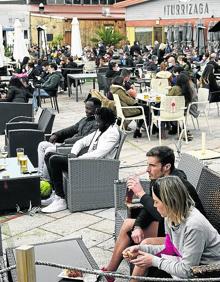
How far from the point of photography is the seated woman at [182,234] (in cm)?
290

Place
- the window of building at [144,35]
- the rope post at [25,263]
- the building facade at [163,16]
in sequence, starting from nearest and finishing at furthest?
the rope post at [25,263], the building facade at [163,16], the window of building at [144,35]

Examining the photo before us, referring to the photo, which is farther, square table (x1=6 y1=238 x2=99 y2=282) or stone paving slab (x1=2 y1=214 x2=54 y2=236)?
stone paving slab (x1=2 y1=214 x2=54 y2=236)

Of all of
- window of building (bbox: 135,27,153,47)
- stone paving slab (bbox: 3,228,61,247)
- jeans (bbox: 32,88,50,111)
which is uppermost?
window of building (bbox: 135,27,153,47)

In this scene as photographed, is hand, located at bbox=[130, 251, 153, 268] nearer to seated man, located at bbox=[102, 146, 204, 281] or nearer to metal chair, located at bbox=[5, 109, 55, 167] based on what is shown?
seated man, located at bbox=[102, 146, 204, 281]

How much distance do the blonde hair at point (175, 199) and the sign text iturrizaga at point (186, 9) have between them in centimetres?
2452

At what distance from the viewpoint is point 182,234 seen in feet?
9.77

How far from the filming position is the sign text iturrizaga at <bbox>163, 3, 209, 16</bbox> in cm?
2631

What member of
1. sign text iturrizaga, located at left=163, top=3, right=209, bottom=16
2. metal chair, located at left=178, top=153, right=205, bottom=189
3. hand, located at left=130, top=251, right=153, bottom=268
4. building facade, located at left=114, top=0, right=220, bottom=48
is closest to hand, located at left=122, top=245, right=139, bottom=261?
hand, located at left=130, top=251, right=153, bottom=268

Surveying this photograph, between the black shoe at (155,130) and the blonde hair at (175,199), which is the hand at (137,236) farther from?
the black shoe at (155,130)

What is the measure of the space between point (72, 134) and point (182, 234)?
13.8 ft

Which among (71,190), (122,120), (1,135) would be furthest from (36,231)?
(1,135)

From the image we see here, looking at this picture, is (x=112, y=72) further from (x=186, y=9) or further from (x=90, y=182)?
(x=186, y=9)

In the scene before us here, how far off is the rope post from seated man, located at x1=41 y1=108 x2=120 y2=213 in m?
3.06

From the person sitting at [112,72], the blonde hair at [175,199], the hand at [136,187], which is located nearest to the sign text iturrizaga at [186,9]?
the person sitting at [112,72]
